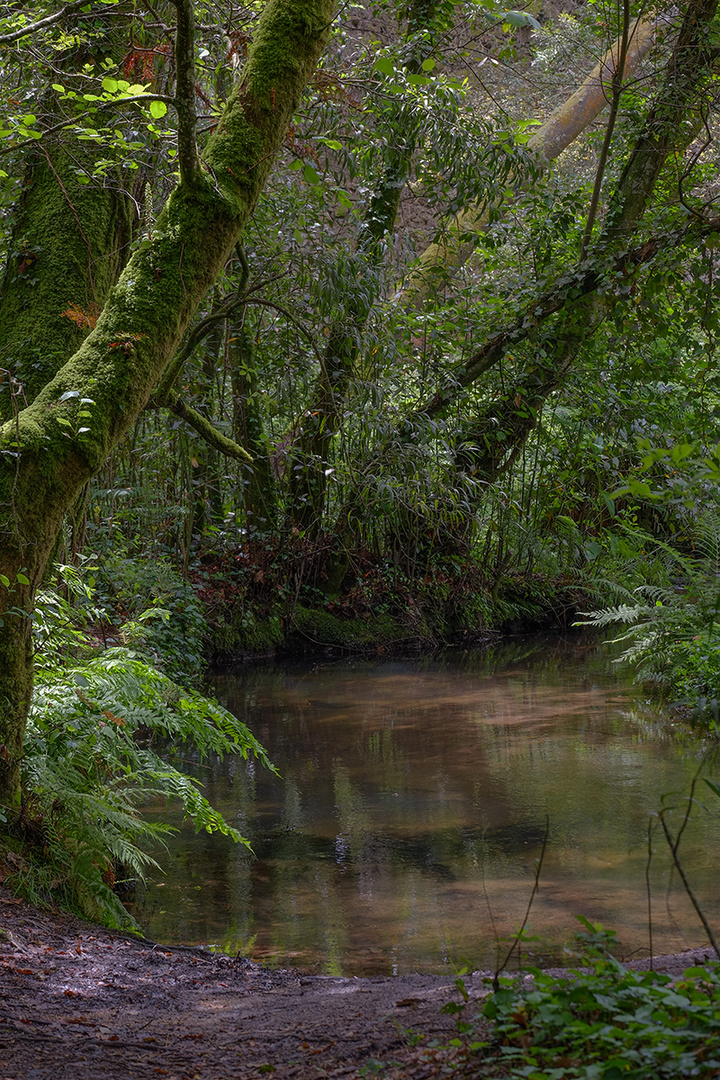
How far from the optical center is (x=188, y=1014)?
3.00m

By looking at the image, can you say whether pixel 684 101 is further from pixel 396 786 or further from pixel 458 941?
pixel 458 941

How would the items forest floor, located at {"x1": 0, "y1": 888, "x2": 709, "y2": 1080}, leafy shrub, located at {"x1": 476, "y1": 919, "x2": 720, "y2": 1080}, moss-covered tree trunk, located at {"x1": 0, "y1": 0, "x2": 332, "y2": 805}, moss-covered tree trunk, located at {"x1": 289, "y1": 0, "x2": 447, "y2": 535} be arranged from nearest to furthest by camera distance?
leafy shrub, located at {"x1": 476, "y1": 919, "x2": 720, "y2": 1080}
forest floor, located at {"x1": 0, "y1": 888, "x2": 709, "y2": 1080}
moss-covered tree trunk, located at {"x1": 0, "y1": 0, "x2": 332, "y2": 805}
moss-covered tree trunk, located at {"x1": 289, "y1": 0, "x2": 447, "y2": 535}

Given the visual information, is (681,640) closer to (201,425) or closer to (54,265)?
(201,425)

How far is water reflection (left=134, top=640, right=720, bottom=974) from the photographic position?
4.31 metres

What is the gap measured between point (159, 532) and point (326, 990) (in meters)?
8.18

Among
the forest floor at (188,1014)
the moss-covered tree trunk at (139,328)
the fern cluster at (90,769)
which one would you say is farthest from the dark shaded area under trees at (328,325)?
the forest floor at (188,1014)

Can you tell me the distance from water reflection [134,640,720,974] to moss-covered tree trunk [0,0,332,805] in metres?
1.52

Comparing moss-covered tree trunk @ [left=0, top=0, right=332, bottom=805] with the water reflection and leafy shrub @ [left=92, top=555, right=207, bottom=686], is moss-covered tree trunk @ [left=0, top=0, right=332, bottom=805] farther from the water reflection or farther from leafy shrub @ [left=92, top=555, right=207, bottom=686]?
leafy shrub @ [left=92, top=555, right=207, bottom=686]

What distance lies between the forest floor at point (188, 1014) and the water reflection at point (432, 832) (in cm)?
57

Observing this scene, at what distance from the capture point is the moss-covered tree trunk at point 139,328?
396 cm

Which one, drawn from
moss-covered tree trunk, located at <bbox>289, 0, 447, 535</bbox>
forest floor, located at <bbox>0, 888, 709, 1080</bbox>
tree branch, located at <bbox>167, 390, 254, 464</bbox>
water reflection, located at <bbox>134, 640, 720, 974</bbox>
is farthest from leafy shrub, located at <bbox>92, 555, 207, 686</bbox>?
forest floor, located at <bbox>0, 888, 709, 1080</bbox>

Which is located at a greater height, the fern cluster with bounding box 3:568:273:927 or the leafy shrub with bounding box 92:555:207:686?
the leafy shrub with bounding box 92:555:207:686

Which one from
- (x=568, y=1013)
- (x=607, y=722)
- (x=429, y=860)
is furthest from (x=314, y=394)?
(x=568, y=1013)

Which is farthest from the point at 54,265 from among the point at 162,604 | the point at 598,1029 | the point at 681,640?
the point at 681,640
